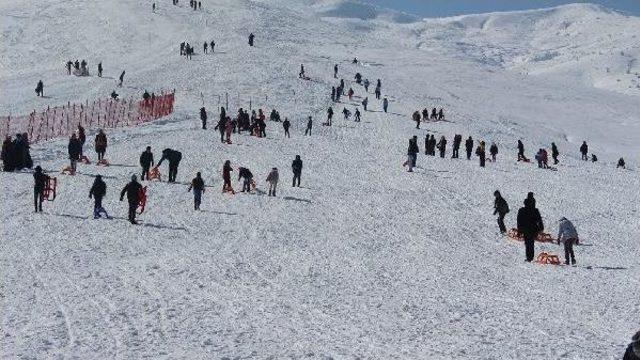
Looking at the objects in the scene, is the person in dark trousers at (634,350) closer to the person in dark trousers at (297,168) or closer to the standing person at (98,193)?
the standing person at (98,193)

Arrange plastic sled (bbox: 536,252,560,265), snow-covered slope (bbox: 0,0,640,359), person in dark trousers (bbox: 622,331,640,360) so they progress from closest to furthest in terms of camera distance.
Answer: person in dark trousers (bbox: 622,331,640,360) → snow-covered slope (bbox: 0,0,640,359) → plastic sled (bbox: 536,252,560,265)

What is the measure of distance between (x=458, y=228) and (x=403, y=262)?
557cm

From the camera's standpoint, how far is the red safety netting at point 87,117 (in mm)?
35906

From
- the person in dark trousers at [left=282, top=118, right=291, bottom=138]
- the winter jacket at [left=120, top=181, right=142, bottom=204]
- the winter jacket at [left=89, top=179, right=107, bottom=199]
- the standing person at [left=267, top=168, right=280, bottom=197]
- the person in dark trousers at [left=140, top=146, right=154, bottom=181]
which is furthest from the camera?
the person in dark trousers at [left=282, top=118, right=291, bottom=138]

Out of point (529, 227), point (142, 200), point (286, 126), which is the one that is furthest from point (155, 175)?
point (529, 227)

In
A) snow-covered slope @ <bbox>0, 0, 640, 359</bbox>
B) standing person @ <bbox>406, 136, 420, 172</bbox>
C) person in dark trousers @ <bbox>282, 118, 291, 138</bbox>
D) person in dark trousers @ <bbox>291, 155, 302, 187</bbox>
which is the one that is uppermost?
person in dark trousers @ <bbox>282, 118, 291, 138</bbox>

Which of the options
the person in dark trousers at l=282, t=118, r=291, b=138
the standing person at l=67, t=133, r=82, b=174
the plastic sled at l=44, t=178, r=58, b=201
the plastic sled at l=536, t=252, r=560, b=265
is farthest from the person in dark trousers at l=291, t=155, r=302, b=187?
the person in dark trousers at l=282, t=118, r=291, b=138

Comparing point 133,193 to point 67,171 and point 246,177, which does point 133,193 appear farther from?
point 67,171

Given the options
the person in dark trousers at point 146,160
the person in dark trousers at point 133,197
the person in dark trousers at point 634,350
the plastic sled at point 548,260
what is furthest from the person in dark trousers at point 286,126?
the person in dark trousers at point 634,350

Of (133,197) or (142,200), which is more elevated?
(133,197)

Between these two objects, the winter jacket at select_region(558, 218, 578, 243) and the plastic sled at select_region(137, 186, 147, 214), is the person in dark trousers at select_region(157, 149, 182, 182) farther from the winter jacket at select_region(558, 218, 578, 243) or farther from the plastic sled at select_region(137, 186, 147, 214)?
the winter jacket at select_region(558, 218, 578, 243)

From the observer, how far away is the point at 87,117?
4059cm

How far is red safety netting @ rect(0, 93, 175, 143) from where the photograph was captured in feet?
118

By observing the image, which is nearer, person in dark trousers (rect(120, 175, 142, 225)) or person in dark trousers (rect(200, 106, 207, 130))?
person in dark trousers (rect(120, 175, 142, 225))
